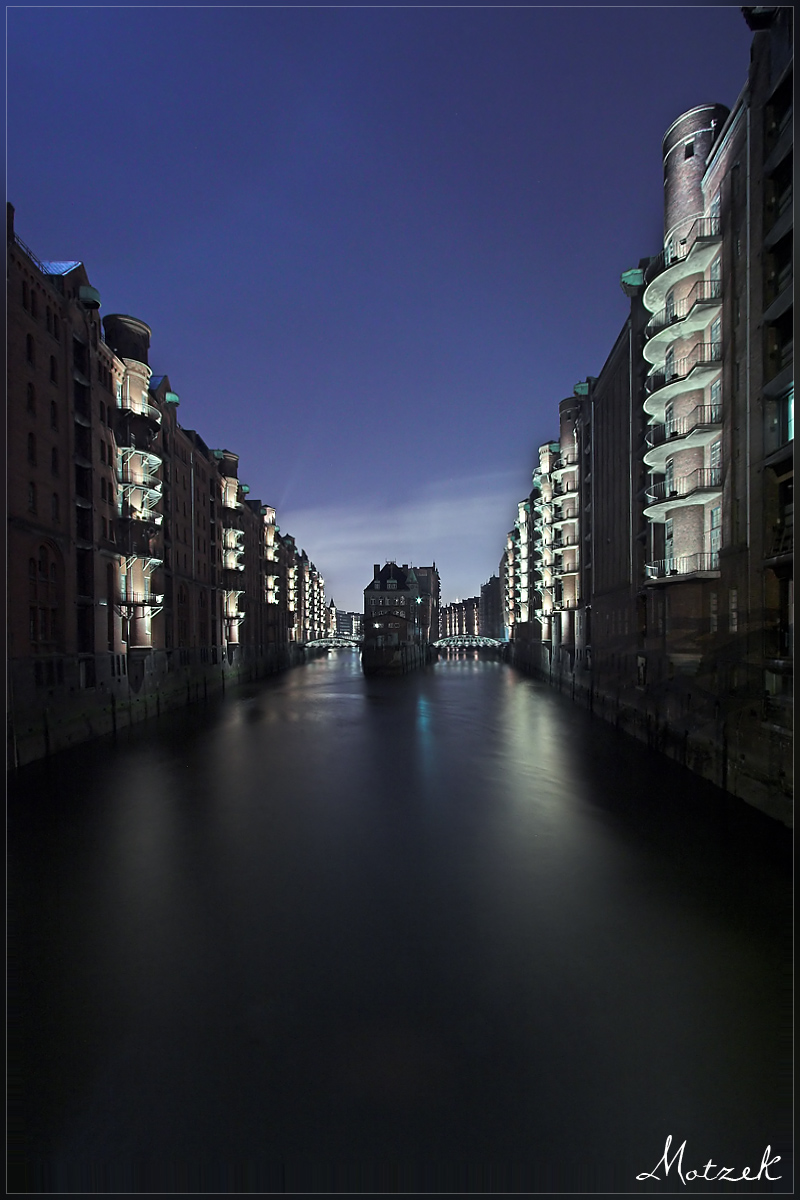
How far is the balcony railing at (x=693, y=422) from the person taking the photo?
21.5 m

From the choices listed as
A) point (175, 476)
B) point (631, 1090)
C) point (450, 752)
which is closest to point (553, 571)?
point (450, 752)

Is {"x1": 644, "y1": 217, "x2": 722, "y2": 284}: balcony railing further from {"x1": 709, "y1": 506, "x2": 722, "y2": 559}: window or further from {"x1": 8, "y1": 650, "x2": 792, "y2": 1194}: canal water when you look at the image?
{"x1": 8, "y1": 650, "x2": 792, "y2": 1194}: canal water

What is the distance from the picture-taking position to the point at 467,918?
1094 centimetres

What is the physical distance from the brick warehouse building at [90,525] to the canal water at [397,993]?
9.31m

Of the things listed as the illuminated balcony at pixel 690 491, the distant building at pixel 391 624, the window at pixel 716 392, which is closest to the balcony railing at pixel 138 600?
the illuminated balcony at pixel 690 491

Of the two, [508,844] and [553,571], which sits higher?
[553,571]

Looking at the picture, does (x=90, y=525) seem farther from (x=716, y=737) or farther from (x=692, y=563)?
(x=716, y=737)

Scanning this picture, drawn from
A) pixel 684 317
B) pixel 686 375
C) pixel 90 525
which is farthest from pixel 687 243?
pixel 90 525

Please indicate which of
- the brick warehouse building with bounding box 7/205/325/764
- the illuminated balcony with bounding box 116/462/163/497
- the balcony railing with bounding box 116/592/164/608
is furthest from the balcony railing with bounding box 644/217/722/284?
the balcony railing with bounding box 116/592/164/608

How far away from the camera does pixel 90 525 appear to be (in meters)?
30.8

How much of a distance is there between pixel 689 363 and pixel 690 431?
400 cm

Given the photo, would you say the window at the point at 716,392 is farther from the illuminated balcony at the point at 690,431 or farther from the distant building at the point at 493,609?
the distant building at the point at 493,609

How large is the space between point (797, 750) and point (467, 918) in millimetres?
8838

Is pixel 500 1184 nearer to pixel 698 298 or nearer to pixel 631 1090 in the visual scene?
pixel 631 1090
